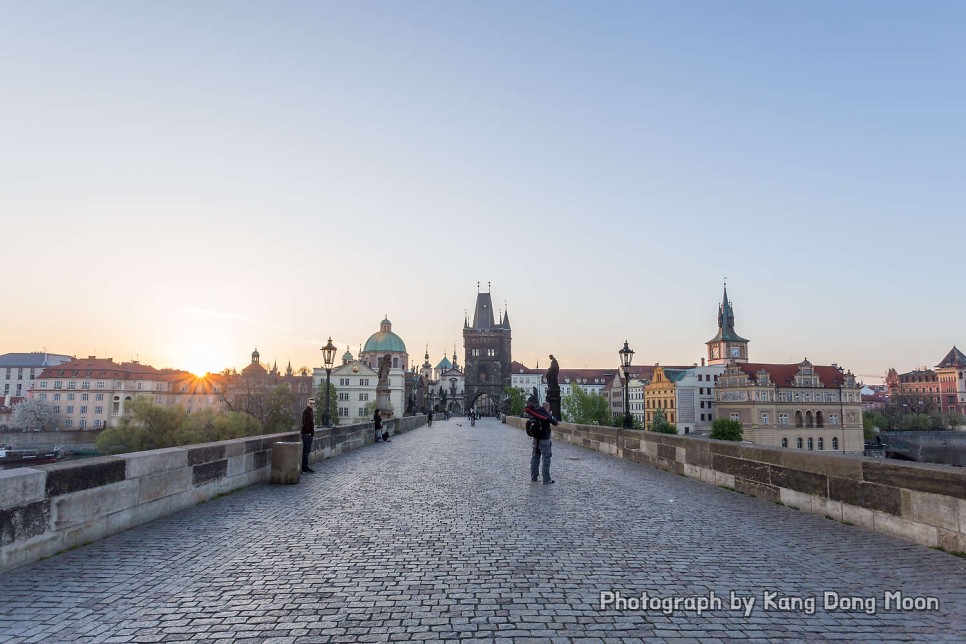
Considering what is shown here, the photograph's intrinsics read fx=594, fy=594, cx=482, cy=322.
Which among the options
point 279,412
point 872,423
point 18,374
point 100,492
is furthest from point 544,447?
point 18,374

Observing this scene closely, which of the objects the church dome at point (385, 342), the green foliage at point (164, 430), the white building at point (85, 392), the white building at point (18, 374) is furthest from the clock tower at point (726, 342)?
the white building at point (18, 374)

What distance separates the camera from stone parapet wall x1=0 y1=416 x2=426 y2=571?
5297 millimetres

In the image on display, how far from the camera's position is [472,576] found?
503cm

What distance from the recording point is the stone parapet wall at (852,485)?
604 cm

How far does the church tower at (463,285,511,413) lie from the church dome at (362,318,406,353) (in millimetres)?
15015

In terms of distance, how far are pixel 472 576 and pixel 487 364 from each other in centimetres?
12844

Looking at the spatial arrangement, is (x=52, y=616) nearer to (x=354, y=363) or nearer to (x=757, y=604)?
(x=757, y=604)

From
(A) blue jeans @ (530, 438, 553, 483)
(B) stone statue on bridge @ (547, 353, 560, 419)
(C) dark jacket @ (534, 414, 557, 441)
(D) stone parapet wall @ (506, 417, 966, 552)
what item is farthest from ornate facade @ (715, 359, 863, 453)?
(C) dark jacket @ (534, 414, 557, 441)

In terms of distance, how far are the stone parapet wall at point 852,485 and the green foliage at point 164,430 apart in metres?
61.0

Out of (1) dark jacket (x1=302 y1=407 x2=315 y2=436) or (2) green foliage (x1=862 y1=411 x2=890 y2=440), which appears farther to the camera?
(2) green foliage (x1=862 y1=411 x2=890 y2=440)

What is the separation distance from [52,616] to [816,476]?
8533 mm

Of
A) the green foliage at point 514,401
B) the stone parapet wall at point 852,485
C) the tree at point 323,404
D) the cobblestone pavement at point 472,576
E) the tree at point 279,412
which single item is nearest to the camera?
the cobblestone pavement at point 472,576

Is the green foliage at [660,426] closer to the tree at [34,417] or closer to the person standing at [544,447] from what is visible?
the person standing at [544,447]

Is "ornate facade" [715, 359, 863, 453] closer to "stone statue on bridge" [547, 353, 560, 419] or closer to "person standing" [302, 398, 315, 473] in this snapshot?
"stone statue on bridge" [547, 353, 560, 419]
